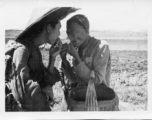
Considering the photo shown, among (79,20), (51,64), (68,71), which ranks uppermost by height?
(79,20)

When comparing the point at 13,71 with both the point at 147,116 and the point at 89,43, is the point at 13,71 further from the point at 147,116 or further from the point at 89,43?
the point at 147,116

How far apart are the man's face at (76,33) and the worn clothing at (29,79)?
22.4 inches

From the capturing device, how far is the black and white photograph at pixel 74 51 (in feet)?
13.5

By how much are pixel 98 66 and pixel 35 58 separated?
99cm

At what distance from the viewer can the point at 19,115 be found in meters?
4.18

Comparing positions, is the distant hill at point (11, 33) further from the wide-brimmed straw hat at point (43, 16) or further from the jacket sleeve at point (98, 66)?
the jacket sleeve at point (98, 66)

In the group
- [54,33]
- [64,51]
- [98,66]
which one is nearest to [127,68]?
[98,66]

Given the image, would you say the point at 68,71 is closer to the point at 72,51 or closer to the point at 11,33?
the point at 72,51

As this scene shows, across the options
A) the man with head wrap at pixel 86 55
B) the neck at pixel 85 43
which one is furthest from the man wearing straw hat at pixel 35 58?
the neck at pixel 85 43

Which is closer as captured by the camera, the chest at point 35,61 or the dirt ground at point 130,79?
the chest at point 35,61

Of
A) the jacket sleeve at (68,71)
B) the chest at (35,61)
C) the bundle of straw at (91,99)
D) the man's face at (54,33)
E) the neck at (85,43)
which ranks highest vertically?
the man's face at (54,33)

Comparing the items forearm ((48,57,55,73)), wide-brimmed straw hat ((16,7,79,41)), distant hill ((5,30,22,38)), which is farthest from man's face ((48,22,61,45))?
distant hill ((5,30,22,38))

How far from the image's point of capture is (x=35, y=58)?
13.5ft

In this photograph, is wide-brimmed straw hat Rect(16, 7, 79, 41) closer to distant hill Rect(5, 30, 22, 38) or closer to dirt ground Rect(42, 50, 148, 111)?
distant hill Rect(5, 30, 22, 38)
